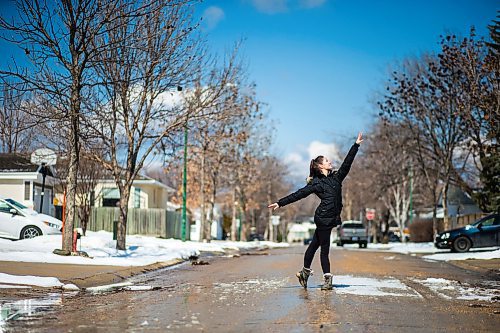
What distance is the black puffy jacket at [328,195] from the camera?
11.2 meters

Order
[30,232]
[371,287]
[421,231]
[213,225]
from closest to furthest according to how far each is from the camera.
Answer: [371,287], [30,232], [421,231], [213,225]

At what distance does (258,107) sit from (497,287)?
109 ft

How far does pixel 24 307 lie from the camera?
8680 mm

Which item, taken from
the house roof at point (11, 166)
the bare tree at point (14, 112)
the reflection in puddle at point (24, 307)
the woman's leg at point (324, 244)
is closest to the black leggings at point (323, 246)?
the woman's leg at point (324, 244)

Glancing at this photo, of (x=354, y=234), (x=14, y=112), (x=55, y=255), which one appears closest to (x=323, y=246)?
(x=55, y=255)

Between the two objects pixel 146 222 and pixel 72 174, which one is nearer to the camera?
pixel 72 174

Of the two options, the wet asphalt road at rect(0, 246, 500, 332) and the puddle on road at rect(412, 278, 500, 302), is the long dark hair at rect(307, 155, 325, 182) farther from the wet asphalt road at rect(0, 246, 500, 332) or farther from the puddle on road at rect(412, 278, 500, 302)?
the puddle on road at rect(412, 278, 500, 302)

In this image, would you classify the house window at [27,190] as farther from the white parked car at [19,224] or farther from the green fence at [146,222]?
the white parked car at [19,224]

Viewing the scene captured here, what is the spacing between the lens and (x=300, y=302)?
938 centimetres

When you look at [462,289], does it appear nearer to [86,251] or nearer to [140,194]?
[86,251]

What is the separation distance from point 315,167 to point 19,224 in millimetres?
15983

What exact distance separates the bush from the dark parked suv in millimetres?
22161

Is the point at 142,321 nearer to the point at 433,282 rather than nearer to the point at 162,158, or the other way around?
the point at 433,282

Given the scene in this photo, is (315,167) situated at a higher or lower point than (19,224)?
higher
